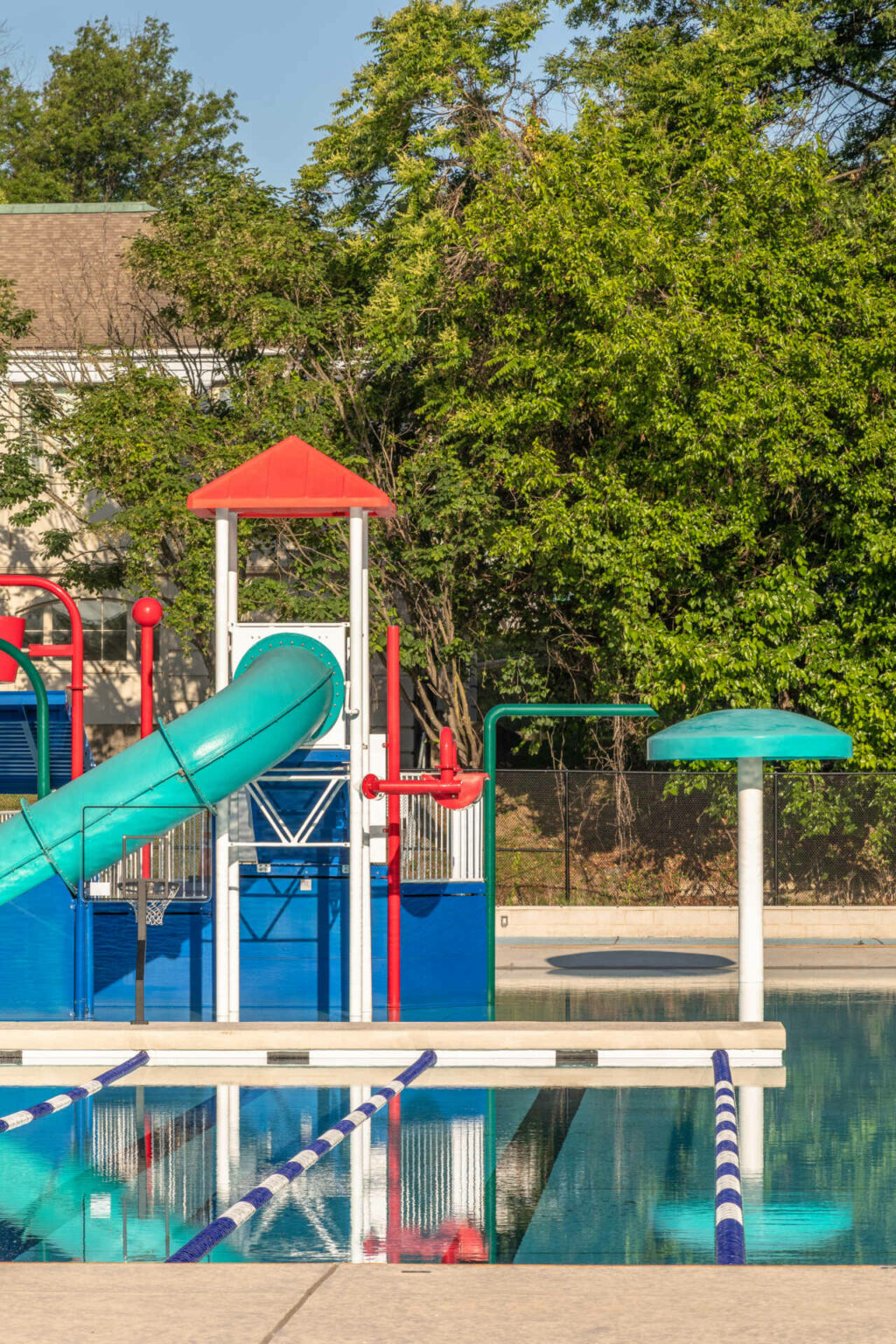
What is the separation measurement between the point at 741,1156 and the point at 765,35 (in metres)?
22.1

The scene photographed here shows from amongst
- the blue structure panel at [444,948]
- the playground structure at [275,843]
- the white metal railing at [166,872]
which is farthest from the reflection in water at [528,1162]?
the white metal railing at [166,872]

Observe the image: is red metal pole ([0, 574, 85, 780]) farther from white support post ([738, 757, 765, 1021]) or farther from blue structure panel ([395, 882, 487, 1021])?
white support post ([738, 757, 765, 1021])

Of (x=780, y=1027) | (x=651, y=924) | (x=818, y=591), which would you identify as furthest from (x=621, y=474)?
(x=780, y=1027)

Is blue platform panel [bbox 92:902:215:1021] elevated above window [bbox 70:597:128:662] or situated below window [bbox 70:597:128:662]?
below

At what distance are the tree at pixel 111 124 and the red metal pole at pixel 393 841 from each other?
45.3m

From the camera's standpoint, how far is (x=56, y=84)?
61.7 meters

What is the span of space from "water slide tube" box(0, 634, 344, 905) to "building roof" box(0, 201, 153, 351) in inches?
701

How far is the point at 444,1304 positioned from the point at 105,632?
32.3 meters

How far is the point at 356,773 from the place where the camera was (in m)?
14.0

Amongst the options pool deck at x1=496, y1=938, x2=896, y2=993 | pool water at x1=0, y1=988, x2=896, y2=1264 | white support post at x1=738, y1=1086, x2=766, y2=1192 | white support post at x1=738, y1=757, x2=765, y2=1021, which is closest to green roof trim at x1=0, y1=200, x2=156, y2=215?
pool deck at x1=496, y1=938, x2=896, y2=993

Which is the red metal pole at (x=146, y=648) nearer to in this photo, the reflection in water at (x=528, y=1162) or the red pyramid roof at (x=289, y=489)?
the red pyramid roof at (x=289, y=489)

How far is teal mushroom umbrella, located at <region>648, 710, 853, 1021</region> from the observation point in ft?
43.0

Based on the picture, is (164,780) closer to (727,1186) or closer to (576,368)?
(727,1186)

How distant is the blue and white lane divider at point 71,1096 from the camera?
966 centimetres
